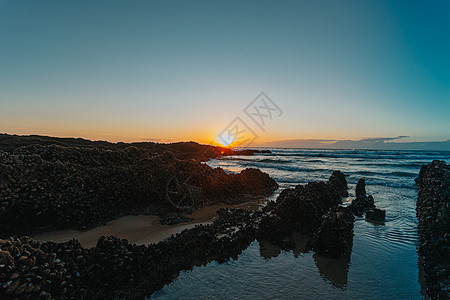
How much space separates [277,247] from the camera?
616 cm

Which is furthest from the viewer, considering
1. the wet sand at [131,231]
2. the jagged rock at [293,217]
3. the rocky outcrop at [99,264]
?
the jagged rock at [293,217]

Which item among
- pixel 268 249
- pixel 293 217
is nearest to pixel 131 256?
pixel 268 249

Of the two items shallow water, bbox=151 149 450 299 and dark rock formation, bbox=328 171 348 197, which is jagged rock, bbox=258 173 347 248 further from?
dark rock formation, bbox=328 171 348 197

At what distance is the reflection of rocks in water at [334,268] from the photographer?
4680mm

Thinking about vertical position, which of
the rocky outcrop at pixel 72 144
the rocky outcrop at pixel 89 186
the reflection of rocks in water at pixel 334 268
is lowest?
the reflection of rocks in water at pixel 334 268

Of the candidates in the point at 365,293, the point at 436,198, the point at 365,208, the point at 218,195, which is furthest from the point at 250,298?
the point at 365,208

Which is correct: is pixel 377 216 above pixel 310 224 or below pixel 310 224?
below

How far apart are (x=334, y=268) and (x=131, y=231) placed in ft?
17.9

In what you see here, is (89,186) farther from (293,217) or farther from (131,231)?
(293,217)

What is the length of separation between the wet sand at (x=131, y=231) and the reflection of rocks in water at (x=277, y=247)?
2305mm

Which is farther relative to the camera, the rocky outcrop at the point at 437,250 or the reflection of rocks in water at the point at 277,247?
the reflection of rocks in water at the point at 277,247

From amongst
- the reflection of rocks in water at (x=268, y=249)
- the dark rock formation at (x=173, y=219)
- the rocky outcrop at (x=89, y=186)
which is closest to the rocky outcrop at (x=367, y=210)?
the rocky outcrop at (x=89, y=186)

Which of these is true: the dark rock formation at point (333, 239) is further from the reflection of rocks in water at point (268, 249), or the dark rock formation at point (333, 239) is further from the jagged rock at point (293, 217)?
the reflection of rocks in water at point (268, 249)

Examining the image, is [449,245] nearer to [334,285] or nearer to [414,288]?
[414,288]
